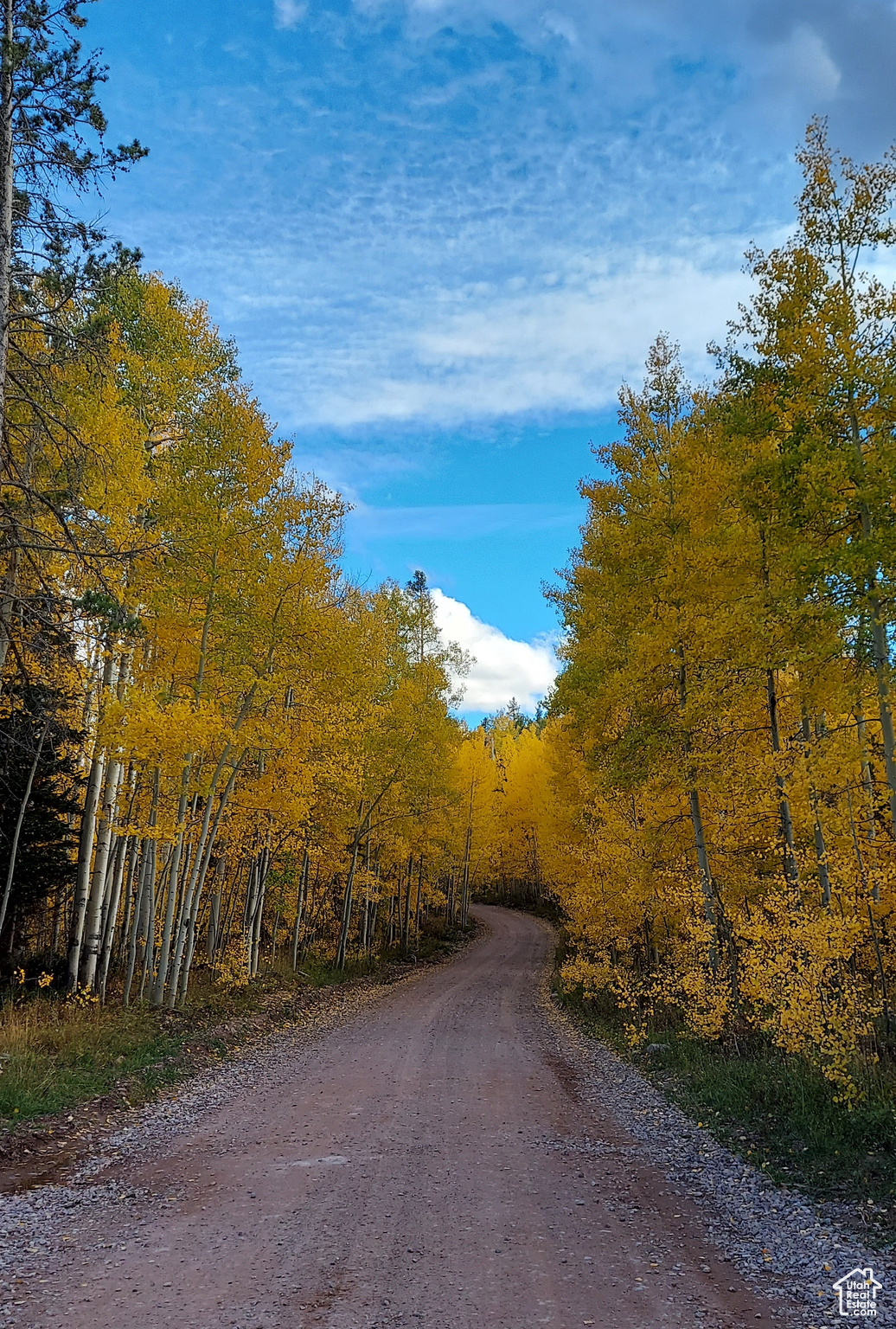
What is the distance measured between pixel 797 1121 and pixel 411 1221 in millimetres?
4156

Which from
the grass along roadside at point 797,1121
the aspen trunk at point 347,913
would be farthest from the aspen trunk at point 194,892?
the grass along roadside at point 797,1121

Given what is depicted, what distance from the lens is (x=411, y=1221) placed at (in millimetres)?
5648

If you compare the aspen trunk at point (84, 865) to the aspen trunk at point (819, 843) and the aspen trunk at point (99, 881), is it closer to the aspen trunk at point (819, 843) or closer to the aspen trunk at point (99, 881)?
the aspen trunk at point (99, 881)

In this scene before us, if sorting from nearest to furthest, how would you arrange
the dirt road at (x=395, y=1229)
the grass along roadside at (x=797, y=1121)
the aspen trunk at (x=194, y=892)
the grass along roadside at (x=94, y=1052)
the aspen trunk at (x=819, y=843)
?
the dirt road at (x=395, y=1229)
the grass along roadside at (x=797, y=1121)
the grass along roadside at (x=94, y=1052)
the aspen trunk at (x=819, y=843)
the aspen trunk at (x=194, y=892)

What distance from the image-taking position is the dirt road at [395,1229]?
440 cm

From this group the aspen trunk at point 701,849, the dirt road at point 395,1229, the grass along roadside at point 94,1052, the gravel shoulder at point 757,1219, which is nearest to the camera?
the dirt road at point 395,1229

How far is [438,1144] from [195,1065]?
4922 millimetres

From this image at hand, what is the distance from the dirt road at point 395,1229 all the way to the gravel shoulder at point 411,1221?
0.02m

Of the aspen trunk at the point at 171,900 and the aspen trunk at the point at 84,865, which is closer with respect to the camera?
the aspen trunk at the point at 84,865

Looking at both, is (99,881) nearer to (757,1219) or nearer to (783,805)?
(757,1219)

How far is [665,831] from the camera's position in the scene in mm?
13430

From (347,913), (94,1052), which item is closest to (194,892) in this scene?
(94,1052)

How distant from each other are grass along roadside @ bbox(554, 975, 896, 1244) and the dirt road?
Answer: 116 cm

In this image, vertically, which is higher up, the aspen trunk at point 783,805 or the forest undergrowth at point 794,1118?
the aspen trunk at point 783,805
